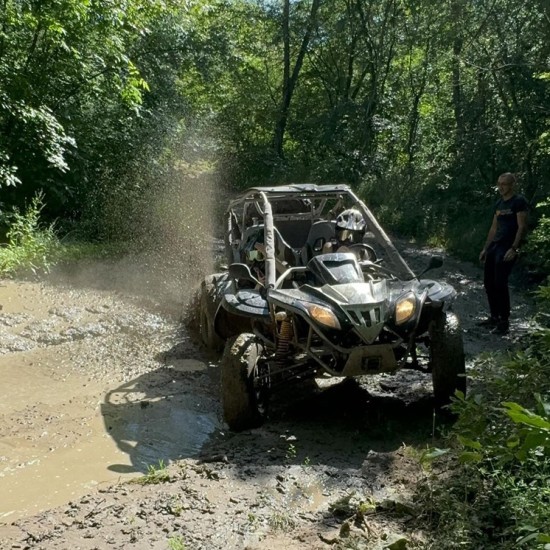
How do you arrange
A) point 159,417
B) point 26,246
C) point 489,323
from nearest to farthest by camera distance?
point 159,417, point 489,323, point 26,246

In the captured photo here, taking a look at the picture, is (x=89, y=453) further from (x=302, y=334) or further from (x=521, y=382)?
(x=521, y=382)

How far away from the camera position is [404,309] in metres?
4.72

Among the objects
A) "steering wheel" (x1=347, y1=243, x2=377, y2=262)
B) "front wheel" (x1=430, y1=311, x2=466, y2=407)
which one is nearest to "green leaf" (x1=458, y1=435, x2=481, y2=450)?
"front wheel" (x1=430, y1=311, x2=466, y2=407)

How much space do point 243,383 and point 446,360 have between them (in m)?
1.45

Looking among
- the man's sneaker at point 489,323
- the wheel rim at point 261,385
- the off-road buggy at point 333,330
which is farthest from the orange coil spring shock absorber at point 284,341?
the man's sneaker at point 489,323

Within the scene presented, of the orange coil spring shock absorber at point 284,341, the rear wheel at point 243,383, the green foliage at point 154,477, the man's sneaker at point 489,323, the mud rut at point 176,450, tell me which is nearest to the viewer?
the mud rut at point 176,450

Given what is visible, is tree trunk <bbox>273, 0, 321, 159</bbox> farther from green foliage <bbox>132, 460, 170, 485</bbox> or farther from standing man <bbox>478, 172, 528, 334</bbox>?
green foliage <bbox>132, 460, 170, 485</bbox>

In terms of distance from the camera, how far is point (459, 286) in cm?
1030

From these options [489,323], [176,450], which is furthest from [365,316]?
[489,323]

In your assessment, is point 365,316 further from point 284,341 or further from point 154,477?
point 154,477

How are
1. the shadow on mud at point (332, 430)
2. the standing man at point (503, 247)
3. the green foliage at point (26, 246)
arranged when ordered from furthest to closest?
the green foliage at point (26, 246)
the standing man at point (503, 247)
the shadow on mud at point (332, 430)

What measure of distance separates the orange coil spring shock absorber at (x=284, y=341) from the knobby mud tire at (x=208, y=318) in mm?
1420

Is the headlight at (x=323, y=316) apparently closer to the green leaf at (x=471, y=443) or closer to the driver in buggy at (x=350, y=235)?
the driver in buggy at (x=350, y=235)

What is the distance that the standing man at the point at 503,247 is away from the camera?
7.11m
